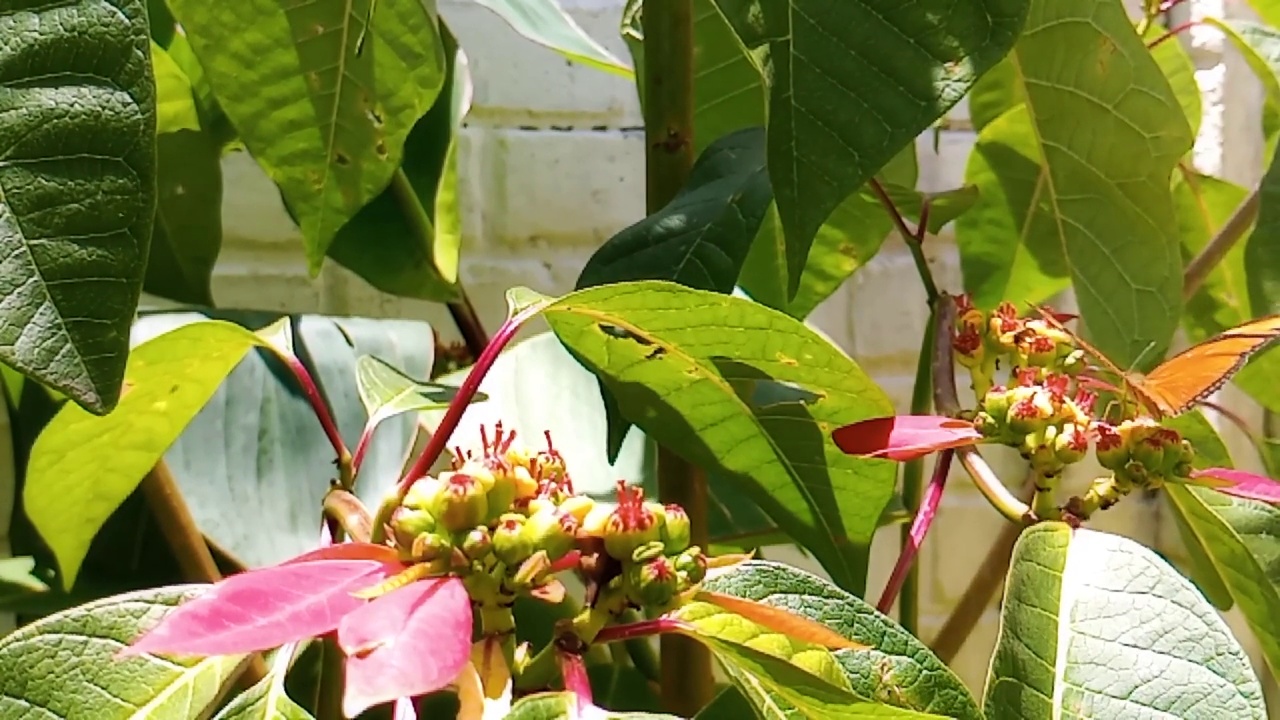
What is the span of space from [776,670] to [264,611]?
10cm

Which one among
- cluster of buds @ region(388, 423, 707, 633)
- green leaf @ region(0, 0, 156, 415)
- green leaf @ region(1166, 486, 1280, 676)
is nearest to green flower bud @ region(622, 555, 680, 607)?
cluster of buds @ region(388, 423, 707, 633)

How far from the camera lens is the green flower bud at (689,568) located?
217 millimetres

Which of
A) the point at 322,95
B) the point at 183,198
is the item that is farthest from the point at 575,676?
the point at 183,198

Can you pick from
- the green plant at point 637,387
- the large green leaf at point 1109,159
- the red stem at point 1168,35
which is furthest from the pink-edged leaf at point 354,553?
the red stem at point 1168,35

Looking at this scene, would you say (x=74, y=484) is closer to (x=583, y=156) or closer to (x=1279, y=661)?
(x=1279, y=661)

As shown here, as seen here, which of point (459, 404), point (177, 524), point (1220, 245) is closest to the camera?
point (459, 404)

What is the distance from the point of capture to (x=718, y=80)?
1.62ft

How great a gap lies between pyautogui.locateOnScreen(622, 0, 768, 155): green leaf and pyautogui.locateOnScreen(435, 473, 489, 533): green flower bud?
295 millimetres

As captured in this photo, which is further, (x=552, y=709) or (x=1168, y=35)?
(x=1168, y=35)

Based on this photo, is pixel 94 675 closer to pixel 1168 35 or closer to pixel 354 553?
pixel 354 553

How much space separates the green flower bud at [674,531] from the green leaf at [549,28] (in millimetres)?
357

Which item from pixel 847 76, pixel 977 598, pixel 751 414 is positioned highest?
pixel 847 76

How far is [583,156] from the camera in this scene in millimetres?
849

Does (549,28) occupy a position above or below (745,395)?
above
